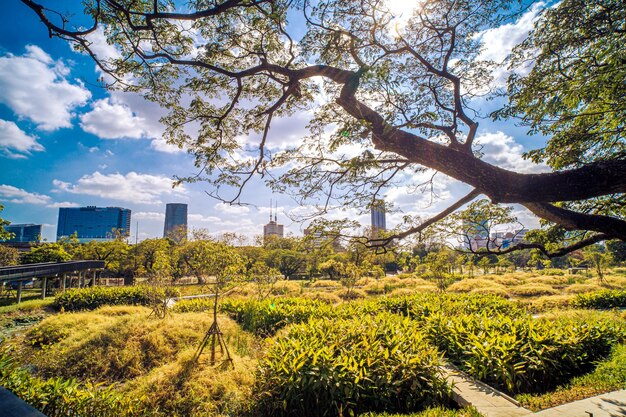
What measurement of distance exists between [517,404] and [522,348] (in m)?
1.66

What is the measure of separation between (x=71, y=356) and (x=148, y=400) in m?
4.04

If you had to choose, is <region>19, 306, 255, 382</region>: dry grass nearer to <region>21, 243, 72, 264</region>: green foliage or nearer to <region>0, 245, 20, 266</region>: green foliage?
<region>21, 243, 72, 264</region>: green foliage

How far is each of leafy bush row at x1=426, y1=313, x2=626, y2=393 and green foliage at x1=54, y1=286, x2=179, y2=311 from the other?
1299 centimetres

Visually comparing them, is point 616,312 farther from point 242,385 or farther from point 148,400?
point 148,400

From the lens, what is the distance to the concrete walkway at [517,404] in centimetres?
396

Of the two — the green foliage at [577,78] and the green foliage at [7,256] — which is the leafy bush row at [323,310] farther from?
the green foliage at [7,256]

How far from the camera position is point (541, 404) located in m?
4.50

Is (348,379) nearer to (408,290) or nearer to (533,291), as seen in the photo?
(408,290)

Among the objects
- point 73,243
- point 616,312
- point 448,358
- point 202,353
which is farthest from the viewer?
point 73,243

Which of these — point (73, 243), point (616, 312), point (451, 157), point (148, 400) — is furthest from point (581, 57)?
point (73, 243)

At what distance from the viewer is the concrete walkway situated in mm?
3965

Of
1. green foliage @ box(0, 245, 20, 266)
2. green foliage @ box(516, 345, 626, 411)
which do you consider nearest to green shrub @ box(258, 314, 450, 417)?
green foliage @ box(516, 345, 626, 411)

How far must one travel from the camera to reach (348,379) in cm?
479

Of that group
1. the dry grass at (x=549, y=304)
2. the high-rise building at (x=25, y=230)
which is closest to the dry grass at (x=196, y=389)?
the dry grass at (x=549, y=304)
